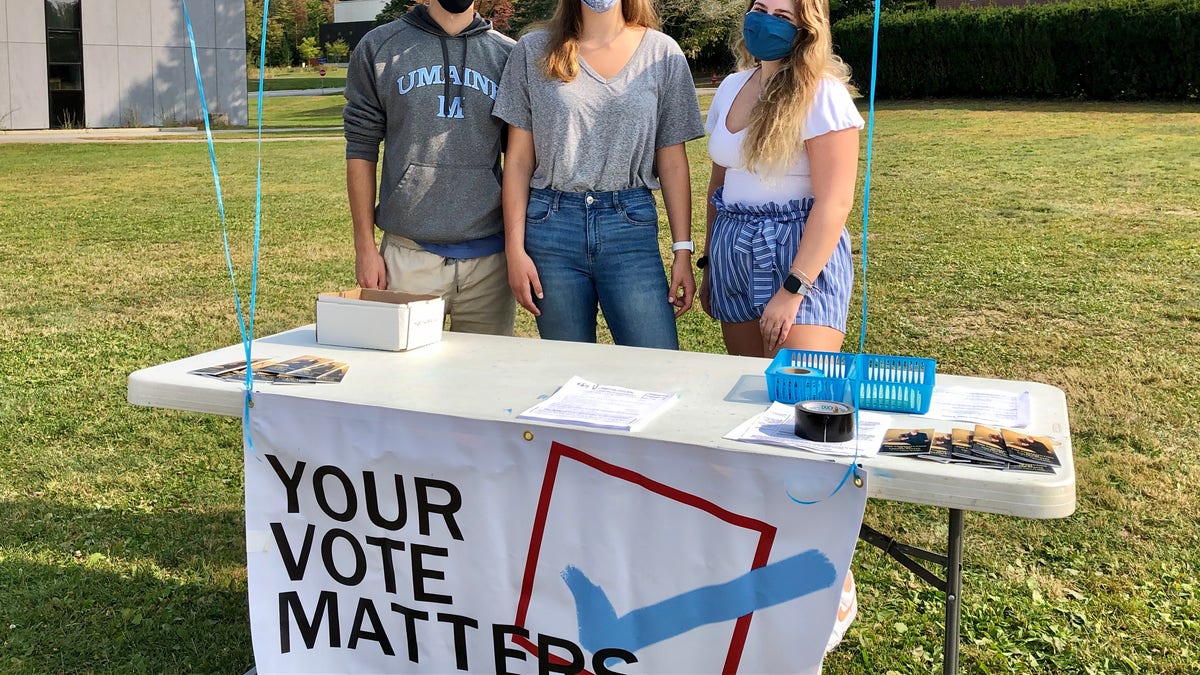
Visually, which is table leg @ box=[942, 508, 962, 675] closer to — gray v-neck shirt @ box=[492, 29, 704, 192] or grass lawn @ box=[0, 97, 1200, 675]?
→ grass lawn @ box=[0, 97, 1200, 675]

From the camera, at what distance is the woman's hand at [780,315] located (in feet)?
9.21

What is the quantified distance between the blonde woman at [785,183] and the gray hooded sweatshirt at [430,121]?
2.19ft

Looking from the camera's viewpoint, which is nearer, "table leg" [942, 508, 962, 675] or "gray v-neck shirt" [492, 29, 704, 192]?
"table leg" [942, 508, 962, 675]

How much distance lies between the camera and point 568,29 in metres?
3.06

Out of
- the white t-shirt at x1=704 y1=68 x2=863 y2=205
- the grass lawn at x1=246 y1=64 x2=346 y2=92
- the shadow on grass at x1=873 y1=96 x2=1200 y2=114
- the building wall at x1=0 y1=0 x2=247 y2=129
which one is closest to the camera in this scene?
the white t-shirt at x1=704 y1=68 x2=863 y2=205

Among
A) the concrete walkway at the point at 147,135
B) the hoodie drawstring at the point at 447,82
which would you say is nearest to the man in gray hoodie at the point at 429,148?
the hoodie drawstring at the point at 447,82

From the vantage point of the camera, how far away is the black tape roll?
2.10 metres

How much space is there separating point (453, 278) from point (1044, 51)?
19.5m

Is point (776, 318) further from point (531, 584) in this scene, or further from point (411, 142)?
point (411, 142)

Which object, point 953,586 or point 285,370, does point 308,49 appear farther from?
point 953,586

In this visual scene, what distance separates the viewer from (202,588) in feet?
11.4

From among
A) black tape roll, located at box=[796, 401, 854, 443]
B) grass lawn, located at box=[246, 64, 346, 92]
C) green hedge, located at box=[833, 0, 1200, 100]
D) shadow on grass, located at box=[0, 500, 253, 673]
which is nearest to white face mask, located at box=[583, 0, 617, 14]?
black tape roll, located at box=[796, 401, 854, 443]

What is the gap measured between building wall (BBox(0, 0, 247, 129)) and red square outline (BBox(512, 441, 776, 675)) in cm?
2701

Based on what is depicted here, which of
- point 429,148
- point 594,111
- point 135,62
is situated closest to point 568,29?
point 594,111
